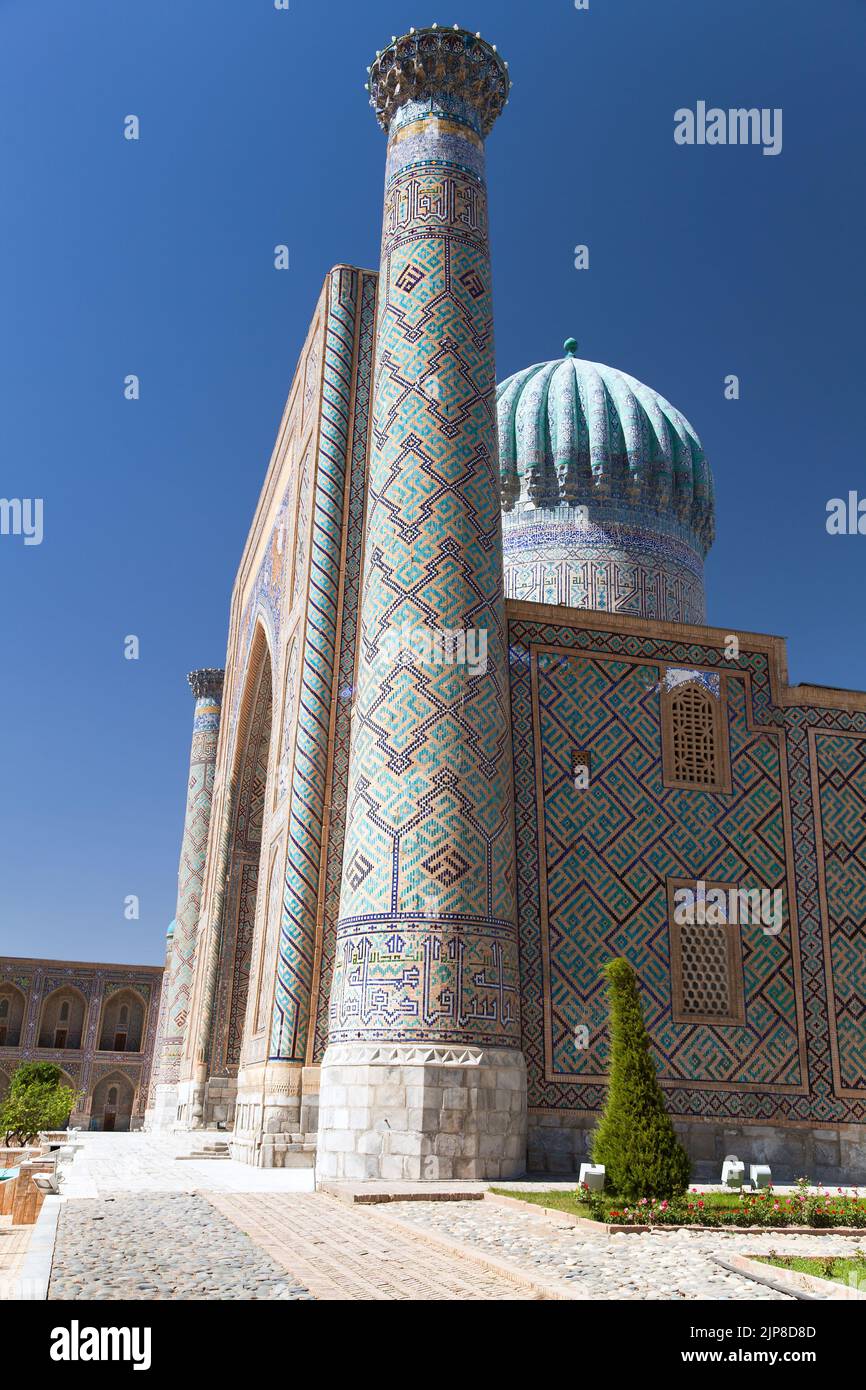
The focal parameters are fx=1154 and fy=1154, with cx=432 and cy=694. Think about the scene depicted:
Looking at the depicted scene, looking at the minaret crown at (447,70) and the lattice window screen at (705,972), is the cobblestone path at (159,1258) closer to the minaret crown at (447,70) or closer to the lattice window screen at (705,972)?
the lattice window screen at (705,972)

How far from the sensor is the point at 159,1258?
3611 mm

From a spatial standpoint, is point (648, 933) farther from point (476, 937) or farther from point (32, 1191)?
point (32, 1191)

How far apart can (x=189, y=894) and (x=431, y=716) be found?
13.0 m

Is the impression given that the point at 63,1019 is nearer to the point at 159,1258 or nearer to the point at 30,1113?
the point at 30,1113

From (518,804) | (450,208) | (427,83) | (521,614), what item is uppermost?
(427,83)

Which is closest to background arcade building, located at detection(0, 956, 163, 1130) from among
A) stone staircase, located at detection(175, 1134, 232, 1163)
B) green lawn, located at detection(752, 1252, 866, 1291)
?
stone staircase, located at detection(175, 1134, 232, 1163)

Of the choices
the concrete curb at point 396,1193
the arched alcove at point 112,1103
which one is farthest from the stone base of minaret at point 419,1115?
the arched alcove at point 112,1103

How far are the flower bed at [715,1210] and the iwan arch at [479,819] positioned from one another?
1.75 m

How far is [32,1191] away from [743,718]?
649 centimetres

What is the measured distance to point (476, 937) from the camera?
7309mm

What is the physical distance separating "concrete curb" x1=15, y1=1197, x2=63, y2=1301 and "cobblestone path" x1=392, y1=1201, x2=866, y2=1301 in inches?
53.1

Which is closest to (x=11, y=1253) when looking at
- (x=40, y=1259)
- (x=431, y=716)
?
(x=40, y=1259)
